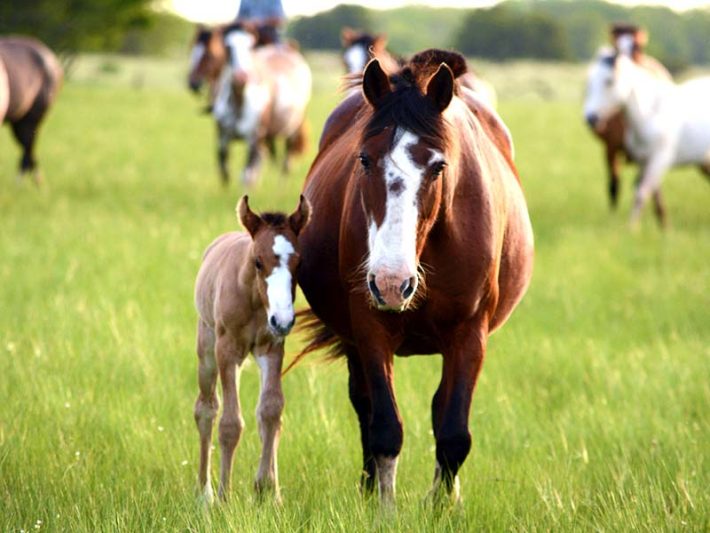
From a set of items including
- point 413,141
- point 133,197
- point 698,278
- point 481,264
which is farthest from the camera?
point 133,197

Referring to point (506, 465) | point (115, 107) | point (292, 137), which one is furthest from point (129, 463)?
point (115, 107)

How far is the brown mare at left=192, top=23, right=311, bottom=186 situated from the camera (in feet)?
50.5

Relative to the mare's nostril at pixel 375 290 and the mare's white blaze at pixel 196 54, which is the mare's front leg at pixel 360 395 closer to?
the mare's nostril at pixel 375 290

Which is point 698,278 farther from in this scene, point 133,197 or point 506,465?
point 133,197

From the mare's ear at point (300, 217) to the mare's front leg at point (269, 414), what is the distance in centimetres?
46

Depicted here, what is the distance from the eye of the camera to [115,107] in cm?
3114

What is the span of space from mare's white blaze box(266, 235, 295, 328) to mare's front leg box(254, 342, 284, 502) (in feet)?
1.04

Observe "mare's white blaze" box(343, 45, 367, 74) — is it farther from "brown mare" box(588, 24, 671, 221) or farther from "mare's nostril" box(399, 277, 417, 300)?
"mare's nostril" box(399, 277, 417, 300)

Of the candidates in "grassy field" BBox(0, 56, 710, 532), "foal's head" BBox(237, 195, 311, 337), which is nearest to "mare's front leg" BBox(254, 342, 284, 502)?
"grassy field" BBox(0, 56, 710, 532)

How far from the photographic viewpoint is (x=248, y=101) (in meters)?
15.6

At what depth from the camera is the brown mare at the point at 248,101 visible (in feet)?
50.5

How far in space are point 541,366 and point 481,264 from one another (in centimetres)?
274

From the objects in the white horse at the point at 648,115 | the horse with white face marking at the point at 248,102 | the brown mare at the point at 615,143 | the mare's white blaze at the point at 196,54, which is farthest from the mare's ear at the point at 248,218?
the mare's white blaze at the point at 196,54

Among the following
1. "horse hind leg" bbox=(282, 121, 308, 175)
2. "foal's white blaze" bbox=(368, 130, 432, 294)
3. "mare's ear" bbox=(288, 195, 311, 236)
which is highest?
"foal's white blaze" bbox=(368, 130, 432, 294)
